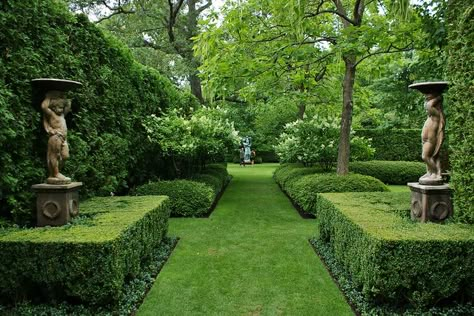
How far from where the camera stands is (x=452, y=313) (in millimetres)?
3594

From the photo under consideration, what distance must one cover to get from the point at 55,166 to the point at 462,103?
4.89 meters

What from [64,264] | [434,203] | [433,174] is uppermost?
[433,174]

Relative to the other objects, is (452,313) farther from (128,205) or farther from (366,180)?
(366,180)

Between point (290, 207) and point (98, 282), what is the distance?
6.81 m

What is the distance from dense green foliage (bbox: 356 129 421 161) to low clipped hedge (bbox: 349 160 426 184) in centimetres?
278

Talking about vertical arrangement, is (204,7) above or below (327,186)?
above

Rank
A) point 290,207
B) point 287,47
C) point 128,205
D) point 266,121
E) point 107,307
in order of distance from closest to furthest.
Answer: point 107,307 → point 128,205 → point 287,47 → point 290,207 → point 266,121

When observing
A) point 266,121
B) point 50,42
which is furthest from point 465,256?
point 266,121

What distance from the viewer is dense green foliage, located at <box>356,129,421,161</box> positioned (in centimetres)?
1772

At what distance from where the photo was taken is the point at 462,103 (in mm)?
4383

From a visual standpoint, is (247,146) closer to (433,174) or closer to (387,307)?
(433,174)

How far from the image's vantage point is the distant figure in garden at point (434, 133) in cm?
473

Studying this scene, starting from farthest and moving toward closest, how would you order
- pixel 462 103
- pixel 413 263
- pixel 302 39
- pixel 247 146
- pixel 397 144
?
pixel 247 146 → pixel 397 144 → pixel 302 39 → pixel 462 103 → pixel 413 263

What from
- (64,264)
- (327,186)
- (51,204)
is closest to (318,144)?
(327,186)
